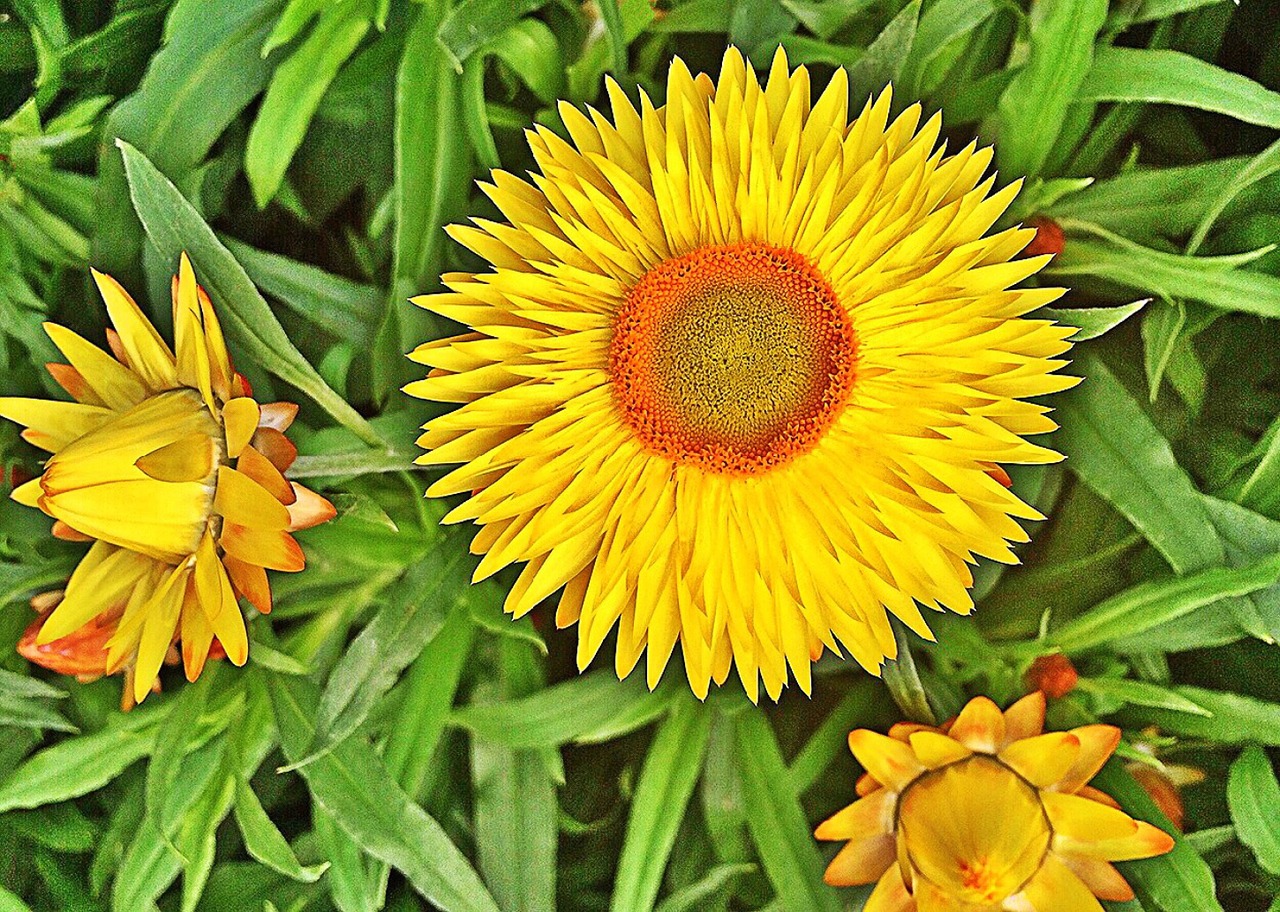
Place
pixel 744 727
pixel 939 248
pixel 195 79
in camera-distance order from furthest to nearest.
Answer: pixel 744 727 → pixel 195 79 → pixel 939 248

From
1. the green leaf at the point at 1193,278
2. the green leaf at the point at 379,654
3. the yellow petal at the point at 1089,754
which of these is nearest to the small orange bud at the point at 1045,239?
the green leaf at the point at 1193,278

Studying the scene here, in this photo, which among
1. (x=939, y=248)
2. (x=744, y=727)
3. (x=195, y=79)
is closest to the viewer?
(x=939, y=248)

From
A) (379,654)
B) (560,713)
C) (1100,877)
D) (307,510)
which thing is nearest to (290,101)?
(307,510)

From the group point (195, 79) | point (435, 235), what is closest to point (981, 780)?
point (435, 235)

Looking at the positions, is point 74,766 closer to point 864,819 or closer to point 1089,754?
point 864,819

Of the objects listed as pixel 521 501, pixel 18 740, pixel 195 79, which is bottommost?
pixel 18 740

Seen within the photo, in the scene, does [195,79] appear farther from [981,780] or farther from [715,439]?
[981,780]

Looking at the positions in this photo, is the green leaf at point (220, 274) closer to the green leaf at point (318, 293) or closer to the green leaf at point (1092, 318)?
the green leaf at point (318, 293)

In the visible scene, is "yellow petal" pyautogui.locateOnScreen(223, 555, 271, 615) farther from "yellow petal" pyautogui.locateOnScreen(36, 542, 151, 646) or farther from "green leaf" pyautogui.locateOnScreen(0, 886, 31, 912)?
"green leaf" pyautogui.locateOnScreen(0, 886, 31, 912)
